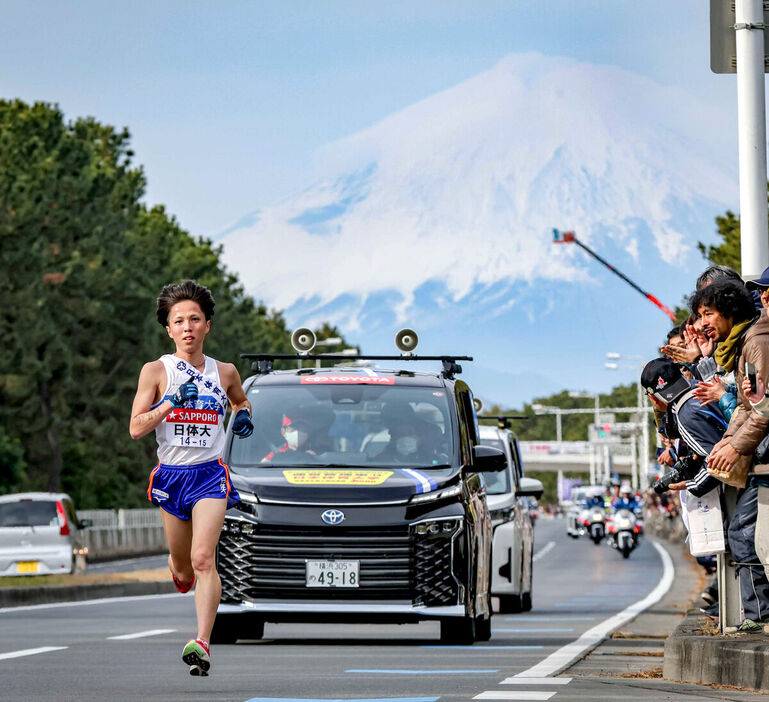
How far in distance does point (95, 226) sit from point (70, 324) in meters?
3.89

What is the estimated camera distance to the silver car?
114 feet

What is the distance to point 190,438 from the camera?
412 inches

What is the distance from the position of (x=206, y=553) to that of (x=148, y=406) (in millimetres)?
797

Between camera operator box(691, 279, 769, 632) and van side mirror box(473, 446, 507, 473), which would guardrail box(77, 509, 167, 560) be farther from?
camera operator box(691, 279, 769, 632)

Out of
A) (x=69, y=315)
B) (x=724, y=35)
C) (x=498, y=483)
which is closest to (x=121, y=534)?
(x=69, y=315)

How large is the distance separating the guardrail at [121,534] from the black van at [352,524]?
37.5 metres

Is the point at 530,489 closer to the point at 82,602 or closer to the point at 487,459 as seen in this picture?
the point at 487,459

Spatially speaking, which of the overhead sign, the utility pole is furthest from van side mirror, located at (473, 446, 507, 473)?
the overhead sign

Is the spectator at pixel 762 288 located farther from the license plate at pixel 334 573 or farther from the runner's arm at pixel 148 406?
the license plate at pixel 334 573

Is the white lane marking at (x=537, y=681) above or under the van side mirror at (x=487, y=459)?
under

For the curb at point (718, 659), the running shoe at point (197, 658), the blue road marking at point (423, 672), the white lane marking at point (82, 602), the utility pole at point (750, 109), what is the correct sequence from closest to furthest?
the running shoe at point (197, 658), the curb at point (718, 659), the blue road marking at point (423, 672), the utility pole at point (750, 109), the white lane marking at point (82, 602)

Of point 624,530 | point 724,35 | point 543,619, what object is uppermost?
point 724,35

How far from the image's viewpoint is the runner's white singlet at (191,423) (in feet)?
34.2

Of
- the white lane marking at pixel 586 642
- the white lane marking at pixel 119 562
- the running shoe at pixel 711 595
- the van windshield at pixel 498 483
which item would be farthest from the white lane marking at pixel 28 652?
the white lane marking at pixel 119 562
